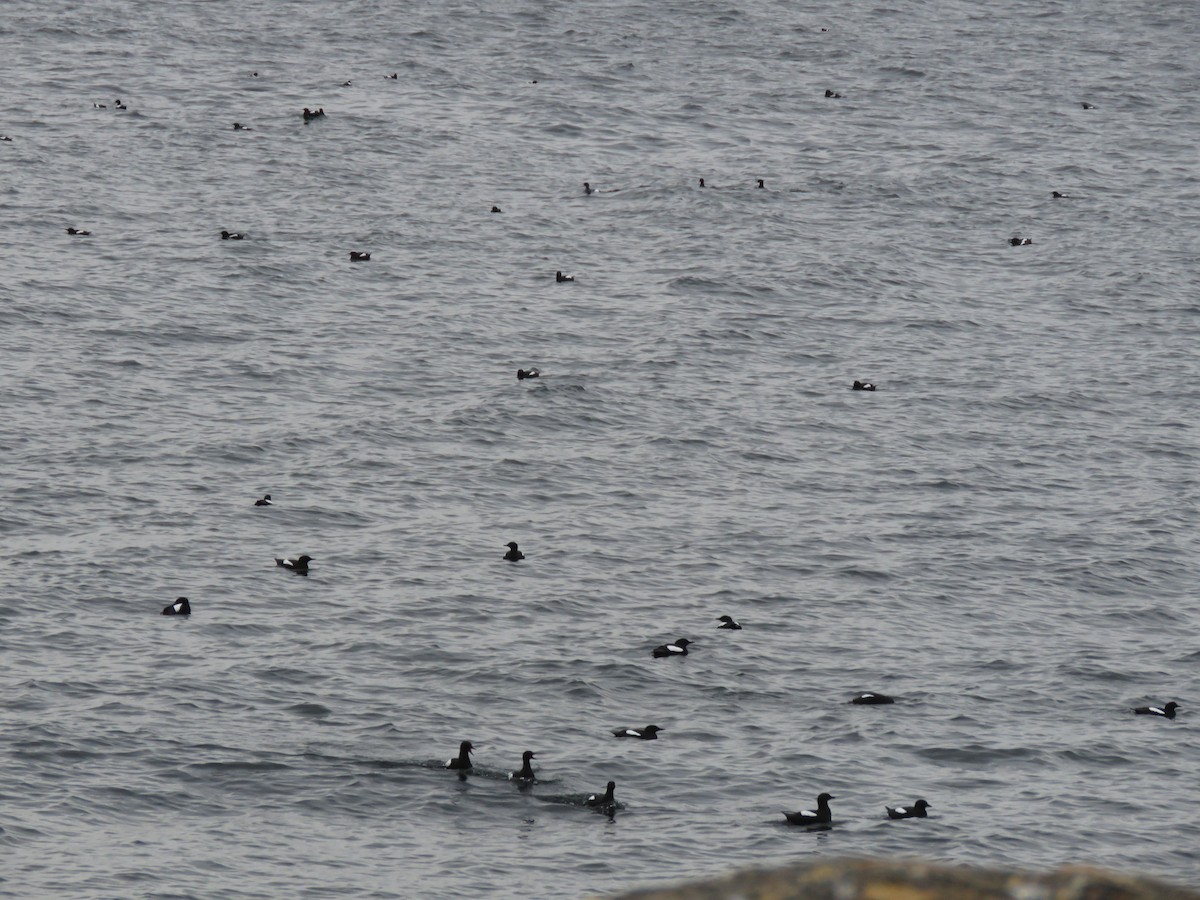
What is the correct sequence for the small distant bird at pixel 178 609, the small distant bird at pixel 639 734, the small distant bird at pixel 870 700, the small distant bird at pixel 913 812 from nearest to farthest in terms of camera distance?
the small distant bird at pixel 913 812
the small distant bird at pixel 639 734
the small distant bird at pixel 870 700
the small distant bird at pixel 178 609

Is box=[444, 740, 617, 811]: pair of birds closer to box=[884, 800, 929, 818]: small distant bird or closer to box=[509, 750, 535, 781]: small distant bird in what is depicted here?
box=[509, 750, 535, 781]: small distant bird

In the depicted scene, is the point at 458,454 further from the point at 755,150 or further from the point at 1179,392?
the point at 755,150

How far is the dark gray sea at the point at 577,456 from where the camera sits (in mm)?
34156

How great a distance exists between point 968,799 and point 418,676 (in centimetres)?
1236

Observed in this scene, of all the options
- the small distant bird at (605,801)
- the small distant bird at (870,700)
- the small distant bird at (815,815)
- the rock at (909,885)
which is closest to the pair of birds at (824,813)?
the small distant bird at (815,815)

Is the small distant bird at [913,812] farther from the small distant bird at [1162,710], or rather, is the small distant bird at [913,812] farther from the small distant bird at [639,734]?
the small distant bird at [1162,710]

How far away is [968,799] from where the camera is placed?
116ft

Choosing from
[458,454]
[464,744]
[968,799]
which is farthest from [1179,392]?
[464,744]

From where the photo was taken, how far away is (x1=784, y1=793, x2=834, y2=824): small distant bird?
3331 centimetres

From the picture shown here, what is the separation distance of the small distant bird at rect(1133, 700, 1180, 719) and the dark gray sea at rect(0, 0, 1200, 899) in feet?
2.55

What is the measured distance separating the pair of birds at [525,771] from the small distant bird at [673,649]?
6733 millimetres

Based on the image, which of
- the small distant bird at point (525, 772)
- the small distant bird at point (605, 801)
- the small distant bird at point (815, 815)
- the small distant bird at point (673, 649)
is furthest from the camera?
the small distant bird at point (673, 649)

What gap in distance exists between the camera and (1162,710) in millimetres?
39594

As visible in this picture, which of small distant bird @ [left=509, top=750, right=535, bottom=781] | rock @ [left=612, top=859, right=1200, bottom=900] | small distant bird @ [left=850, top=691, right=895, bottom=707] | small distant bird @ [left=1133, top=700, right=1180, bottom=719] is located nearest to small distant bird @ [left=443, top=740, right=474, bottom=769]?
small distant bird @ [left=509, top=750, right=535, bottom=781]
